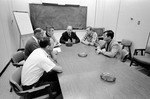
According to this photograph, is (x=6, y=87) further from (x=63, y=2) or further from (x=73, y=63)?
(x=63, y=2)

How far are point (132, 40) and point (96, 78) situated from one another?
303cm

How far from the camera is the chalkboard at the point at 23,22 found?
11.7 ft

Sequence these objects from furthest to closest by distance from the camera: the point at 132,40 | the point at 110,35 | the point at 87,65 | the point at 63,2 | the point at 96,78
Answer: the point at 63,2, the point at 132,40, the point at 110,35, the point at 87,65, the point at 96,78

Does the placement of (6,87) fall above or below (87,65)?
below

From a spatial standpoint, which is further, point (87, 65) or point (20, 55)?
point (20, 55)

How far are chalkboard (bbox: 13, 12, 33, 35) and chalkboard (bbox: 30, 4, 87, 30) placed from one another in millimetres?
295

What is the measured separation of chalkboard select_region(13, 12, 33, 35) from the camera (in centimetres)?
358

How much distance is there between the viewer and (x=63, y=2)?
4.34 metres

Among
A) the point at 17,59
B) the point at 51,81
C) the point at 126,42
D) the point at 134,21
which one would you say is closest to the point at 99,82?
the point at 51,81

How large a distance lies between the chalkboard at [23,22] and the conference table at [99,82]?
8.87 ft

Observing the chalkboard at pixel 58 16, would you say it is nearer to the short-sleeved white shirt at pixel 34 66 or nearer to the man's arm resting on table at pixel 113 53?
the man's arm resting on table at pixel 113 53

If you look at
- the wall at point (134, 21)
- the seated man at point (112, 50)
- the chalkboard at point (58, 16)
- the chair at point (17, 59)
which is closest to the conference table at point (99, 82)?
the seated man at point (112, 50)

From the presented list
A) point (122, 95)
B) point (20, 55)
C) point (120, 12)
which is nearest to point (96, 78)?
point (122, 95)

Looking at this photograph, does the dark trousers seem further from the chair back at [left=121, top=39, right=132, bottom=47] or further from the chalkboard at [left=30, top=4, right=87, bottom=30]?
the chalkboard at [left=30, top=4, right=87, bottom=30]
